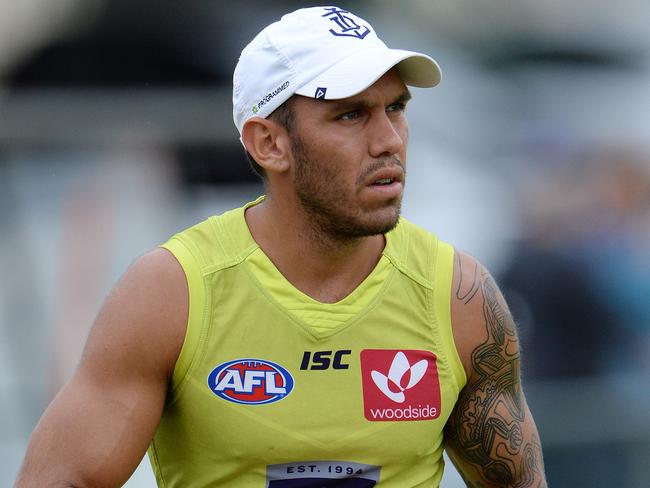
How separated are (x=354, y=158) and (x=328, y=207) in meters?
0.15

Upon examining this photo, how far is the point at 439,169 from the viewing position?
19.0ft

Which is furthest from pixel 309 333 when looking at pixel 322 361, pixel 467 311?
pixel 467 311

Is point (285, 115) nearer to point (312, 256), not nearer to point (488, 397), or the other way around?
point (312, 256)

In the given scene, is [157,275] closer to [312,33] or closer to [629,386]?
[312,33]

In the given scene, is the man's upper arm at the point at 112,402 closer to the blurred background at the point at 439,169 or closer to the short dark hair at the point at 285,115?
the short dark hair at the point at 285,115

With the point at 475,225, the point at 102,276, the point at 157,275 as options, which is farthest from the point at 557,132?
the point at 157,275

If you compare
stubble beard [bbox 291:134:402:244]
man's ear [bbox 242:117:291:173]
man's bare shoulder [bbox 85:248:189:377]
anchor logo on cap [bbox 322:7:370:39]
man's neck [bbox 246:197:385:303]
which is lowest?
man's bare shoulder [bbox 85:248:189:377]

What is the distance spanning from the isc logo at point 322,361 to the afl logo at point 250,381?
5 centimetres

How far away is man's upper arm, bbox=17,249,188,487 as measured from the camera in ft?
9.26

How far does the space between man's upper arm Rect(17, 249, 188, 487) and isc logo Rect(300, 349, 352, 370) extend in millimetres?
314

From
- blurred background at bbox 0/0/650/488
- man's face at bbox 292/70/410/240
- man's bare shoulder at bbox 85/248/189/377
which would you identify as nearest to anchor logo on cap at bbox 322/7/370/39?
man's face at bbox 292/70/410/240

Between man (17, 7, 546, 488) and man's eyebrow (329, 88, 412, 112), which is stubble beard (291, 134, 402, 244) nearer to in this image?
man (17, 7, 546, 488)

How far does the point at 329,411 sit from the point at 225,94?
2909mm

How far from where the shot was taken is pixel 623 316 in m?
5.80
